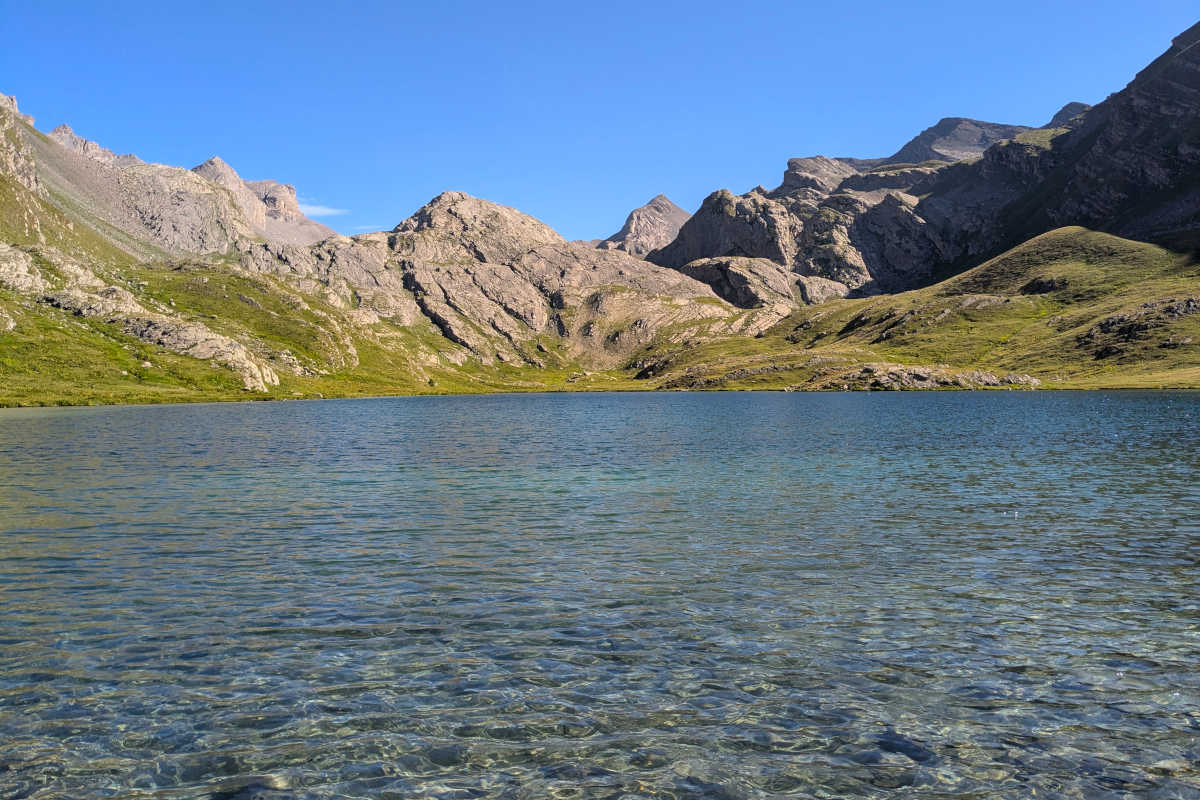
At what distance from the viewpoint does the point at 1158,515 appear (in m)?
36.8

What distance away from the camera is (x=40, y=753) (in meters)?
13.6

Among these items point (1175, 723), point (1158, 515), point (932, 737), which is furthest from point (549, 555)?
point (1158, 515)

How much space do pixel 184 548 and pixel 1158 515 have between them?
158ft

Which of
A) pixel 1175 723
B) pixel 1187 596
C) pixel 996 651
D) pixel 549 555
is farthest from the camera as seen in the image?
pixel 549 555

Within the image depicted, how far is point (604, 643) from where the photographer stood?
19.6m

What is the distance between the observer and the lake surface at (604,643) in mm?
13188

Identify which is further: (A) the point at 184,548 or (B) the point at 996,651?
(A) the point at 184,548

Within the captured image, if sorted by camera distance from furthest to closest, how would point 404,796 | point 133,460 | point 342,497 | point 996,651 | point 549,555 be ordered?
point 133,460 → point 342,497 → point 549,555 → point 996,651 → point 404,796

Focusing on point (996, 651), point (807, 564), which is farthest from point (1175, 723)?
point (807, 564)

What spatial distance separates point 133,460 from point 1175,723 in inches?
3066

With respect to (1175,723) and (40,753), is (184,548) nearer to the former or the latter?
(40,753)

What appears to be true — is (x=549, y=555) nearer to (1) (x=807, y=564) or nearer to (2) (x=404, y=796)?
(1) (x=807, y=564)

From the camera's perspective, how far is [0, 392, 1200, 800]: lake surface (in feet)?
43.3

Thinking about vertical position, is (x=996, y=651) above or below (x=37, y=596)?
below
